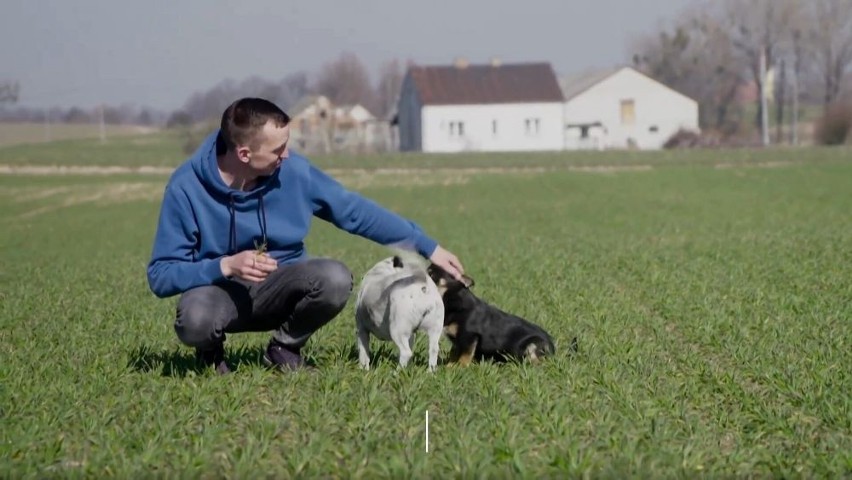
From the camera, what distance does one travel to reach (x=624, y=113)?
92938 millimetres

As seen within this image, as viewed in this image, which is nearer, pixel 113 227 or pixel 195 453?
pixel 195 453

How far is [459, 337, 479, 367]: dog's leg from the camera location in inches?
284

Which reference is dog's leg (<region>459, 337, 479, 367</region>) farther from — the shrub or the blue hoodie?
the shrub

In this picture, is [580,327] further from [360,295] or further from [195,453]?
[195,453]

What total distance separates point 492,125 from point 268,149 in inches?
3243

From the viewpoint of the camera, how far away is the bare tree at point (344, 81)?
13988 centimetres

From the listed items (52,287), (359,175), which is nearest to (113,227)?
(359,175)

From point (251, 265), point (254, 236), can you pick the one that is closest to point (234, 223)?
point (254, 236)

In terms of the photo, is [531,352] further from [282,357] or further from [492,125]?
[492,125]

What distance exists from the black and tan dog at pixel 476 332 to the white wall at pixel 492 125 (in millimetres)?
80744

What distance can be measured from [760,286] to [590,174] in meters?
33.7

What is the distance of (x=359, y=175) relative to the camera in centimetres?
4984

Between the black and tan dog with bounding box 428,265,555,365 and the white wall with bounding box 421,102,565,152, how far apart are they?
80.7 m

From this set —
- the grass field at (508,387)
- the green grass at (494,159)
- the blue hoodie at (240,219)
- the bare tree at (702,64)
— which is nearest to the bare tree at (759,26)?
the bare tree at (702,64)
